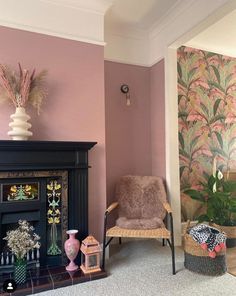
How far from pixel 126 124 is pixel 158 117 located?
17.1 inches

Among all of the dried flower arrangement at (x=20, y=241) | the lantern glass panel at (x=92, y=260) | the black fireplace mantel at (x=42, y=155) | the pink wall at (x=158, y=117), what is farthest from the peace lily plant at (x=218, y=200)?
the dried flower arrangement at (x=20, y=241)

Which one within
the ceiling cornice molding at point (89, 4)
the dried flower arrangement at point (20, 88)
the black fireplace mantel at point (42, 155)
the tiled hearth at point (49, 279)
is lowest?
the tiled hearth at point (49, 279)

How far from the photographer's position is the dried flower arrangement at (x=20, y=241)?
2.04m

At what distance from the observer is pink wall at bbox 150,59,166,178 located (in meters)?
3.15

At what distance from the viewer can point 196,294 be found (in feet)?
6.21

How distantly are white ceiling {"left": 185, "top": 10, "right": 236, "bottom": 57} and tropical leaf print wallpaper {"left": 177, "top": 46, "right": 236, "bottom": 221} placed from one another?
8cm

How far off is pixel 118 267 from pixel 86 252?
399mm

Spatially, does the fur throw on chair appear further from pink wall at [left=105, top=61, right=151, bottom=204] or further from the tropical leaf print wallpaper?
the tropical leaf print wallpaper

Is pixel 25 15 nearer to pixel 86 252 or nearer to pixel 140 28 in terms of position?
pixel 140 28

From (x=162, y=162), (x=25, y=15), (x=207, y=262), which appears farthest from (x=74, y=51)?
(x=207, y=262)

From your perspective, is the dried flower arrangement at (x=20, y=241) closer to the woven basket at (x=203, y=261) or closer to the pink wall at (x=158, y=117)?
the woven basket at (x=203, y=261)

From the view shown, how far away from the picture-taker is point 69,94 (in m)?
2.58

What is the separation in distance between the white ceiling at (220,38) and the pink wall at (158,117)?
636mm

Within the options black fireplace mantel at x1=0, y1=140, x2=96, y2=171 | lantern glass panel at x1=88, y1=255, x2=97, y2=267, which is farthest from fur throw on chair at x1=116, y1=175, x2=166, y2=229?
black fireplace mantel at x1=0, y1=140, x2=96, y2=171
